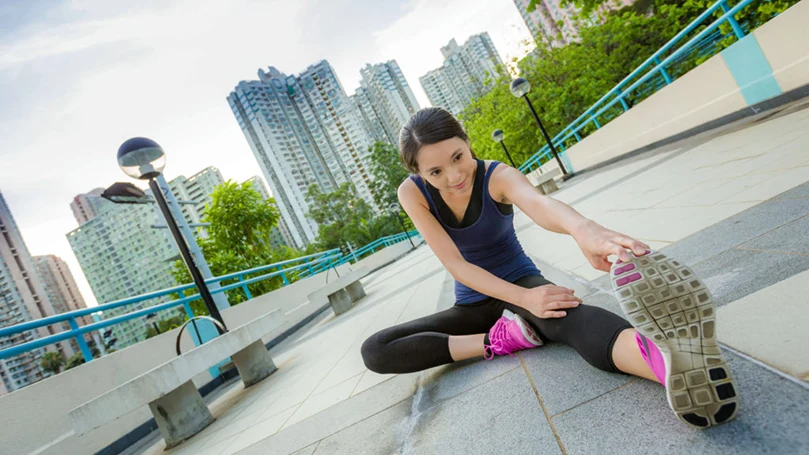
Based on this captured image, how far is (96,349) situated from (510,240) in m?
3.92

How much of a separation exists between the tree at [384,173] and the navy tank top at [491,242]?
4430cm

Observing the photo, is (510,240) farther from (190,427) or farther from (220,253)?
(220,253)

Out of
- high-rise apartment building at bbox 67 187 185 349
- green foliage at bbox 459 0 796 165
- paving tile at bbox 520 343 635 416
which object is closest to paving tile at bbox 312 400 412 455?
paving tile at bbox 520 343 635 416

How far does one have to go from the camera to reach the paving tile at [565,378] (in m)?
1.13

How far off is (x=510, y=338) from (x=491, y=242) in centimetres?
43

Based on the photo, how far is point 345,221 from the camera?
44.7m

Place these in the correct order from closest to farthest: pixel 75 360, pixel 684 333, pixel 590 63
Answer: pixel 684 333 → pixel 75 360 → pixel 590 63

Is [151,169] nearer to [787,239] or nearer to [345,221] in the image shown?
[787,239]

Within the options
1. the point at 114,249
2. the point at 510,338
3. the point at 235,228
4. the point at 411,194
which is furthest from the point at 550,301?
the point at 114,249

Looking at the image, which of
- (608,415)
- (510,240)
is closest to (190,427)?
(510,240)

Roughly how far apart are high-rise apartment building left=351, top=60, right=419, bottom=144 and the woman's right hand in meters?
83.6

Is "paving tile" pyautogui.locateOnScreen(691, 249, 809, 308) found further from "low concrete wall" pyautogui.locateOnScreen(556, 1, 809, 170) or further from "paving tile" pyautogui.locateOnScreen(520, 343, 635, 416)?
"low concrete wall" pyautogui.locateOnScreen(556, 1, 809, 170)

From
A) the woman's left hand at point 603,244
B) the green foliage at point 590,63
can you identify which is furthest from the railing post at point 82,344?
the green foliage at point 590,63

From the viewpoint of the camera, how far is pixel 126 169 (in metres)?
4.37
